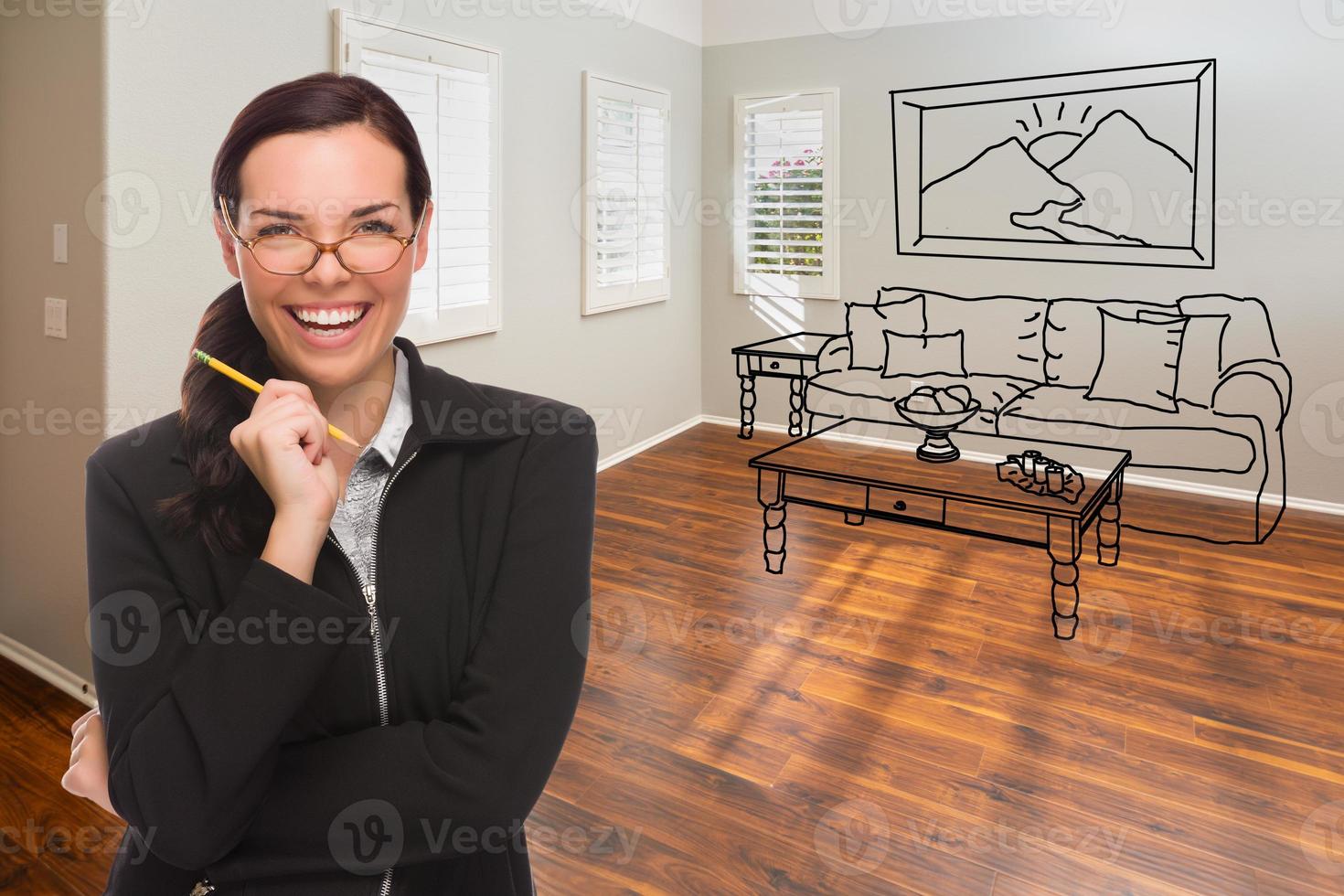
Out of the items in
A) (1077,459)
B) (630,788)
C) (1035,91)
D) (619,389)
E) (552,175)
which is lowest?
(630,788)

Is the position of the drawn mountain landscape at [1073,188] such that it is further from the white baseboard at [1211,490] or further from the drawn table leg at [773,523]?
the drawn table leg at [773,523]

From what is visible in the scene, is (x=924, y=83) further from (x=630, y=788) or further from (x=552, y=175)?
(x=630, y=788)

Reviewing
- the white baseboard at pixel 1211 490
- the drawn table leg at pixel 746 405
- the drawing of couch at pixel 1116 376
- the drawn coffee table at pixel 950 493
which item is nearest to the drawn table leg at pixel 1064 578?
the drawn coffee table at pixel 950 493

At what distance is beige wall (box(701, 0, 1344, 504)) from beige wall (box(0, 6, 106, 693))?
12.7 ft

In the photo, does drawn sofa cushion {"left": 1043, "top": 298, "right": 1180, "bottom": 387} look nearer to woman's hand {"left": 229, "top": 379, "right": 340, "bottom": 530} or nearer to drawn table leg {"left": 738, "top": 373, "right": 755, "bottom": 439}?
drawn table leg {"left": 738, "top": 373, "right": 755, "bottom": 439}

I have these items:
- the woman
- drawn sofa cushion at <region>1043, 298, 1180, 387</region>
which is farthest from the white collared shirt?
drawn sofa cushion at <region>1043, 298, 1180, 387</region>

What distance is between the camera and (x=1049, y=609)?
3266 mm

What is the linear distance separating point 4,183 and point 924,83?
4.19 meters

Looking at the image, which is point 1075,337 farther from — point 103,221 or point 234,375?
point 234,375

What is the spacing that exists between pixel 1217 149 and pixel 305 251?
472cm

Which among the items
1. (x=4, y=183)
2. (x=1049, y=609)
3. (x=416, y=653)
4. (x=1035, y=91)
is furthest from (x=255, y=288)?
(x=1035, y=91)

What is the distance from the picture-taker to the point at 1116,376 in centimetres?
476

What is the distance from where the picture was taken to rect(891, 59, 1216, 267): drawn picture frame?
4.46 m

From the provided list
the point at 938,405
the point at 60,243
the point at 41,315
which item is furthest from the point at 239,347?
the point at 938,405
